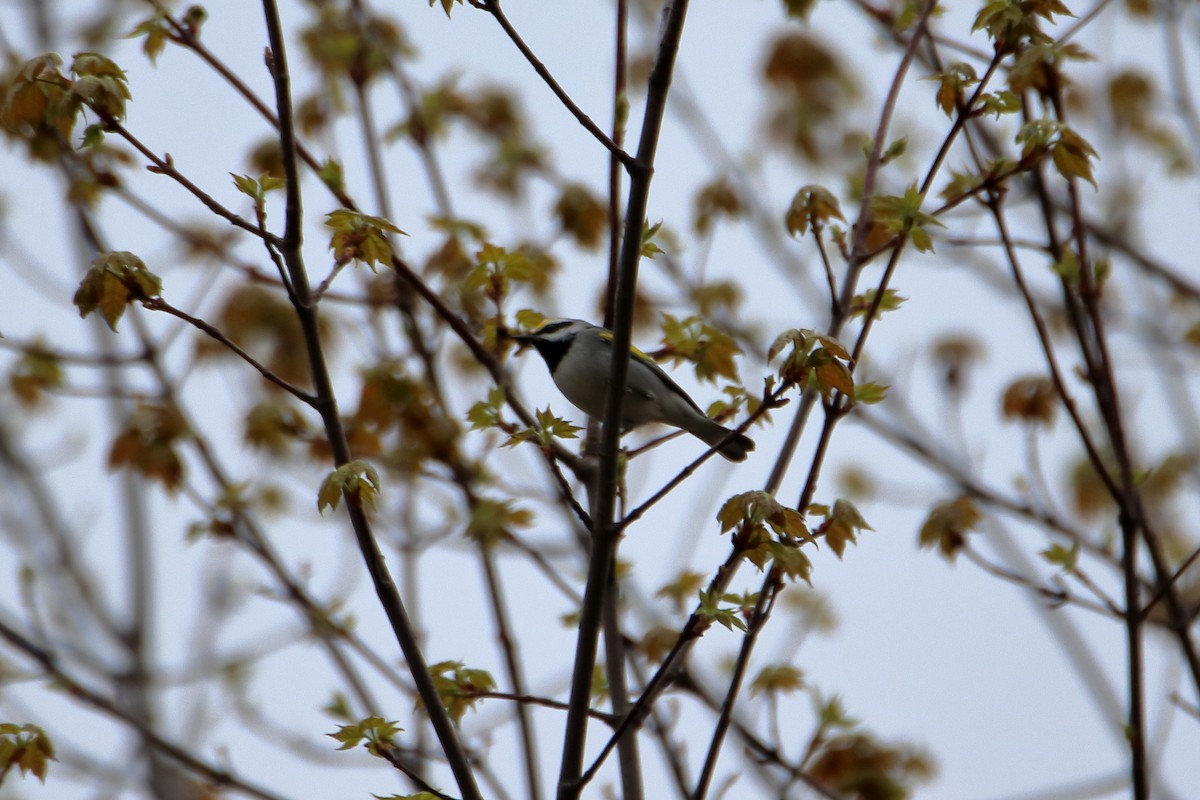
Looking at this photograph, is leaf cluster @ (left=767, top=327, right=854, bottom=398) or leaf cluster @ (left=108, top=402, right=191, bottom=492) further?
leaf cluster @ (left=108, top=402, right=191, bottom=492)

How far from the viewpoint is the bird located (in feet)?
16.9

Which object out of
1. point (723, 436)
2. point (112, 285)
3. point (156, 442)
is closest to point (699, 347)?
point (723, 436)

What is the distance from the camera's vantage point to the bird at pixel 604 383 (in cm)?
516

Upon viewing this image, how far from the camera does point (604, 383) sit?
5066 millimetres

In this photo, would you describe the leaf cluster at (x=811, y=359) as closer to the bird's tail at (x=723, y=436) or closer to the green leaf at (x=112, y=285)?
the green leaf at (x=112, y=285)

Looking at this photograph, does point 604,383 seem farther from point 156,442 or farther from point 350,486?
point 156,442

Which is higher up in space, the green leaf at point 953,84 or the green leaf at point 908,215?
the green leaf at point 953,84

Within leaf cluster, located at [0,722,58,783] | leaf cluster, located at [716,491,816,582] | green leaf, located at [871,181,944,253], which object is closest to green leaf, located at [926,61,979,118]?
green leaf, located at [871,181,944,253]

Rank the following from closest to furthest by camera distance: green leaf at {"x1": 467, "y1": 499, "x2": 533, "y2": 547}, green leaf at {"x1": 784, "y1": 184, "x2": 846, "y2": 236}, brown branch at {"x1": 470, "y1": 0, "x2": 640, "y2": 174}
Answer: brown branch at {"x1": 470, "y1": 0, "x2": 640, "y2": 174} → green leaf at {"x1": 784, "y1": 184, "x2": 846, "y2": 236} → green leaf at {"x1": 467, "y1": 499, "x2": 533, "y2": 547}

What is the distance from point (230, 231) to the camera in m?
6.77

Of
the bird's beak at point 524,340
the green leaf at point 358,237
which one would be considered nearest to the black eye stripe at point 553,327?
the bird's beak at point 524,340

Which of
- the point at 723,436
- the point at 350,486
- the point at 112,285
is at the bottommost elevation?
the point at 350,486

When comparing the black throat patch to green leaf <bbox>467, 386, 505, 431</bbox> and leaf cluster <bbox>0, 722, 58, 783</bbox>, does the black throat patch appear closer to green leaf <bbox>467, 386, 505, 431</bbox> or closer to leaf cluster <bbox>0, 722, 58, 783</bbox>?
green leaf <bbox>467, 386, 505, 431</bbox>

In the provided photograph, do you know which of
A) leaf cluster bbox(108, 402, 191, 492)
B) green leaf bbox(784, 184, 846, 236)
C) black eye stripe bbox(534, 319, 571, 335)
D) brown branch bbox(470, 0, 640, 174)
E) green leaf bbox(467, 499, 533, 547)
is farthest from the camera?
black eye stripe bbox(534, 319, 571, 335)
